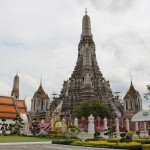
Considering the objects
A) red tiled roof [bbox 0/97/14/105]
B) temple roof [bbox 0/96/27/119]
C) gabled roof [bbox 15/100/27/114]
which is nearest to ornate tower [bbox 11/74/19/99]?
gabled roof [bbox 15/100/27/114]

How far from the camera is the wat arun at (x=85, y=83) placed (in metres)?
80.2

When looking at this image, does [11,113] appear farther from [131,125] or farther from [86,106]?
[131,125]

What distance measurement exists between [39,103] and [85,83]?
29.5m

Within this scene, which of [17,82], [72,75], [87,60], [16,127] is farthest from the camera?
[17,82]

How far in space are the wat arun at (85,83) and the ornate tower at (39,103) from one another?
787 cm

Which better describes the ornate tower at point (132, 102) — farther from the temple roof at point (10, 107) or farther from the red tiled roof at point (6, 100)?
the red tiled roof at point (6, 100)

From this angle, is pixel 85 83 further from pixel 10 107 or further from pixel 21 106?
pixel 10 107

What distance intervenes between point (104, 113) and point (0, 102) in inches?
1072

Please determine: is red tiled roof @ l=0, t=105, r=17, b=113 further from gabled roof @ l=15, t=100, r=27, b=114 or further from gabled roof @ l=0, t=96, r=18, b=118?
gabled roof @ l=15, t=100, r=27, b=114

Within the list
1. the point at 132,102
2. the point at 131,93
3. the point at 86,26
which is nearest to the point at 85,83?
the point at 132,102

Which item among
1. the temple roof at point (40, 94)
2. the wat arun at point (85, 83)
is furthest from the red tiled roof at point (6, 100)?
the temple roof at point (40, 94)

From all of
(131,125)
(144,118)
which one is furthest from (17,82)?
(144,118)

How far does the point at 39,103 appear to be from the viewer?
101 metres

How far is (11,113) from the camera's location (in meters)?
58.0
